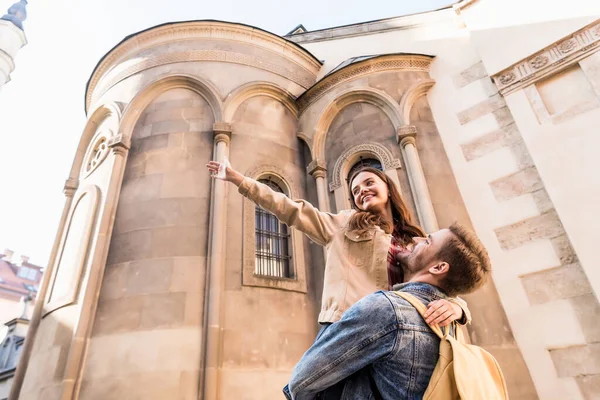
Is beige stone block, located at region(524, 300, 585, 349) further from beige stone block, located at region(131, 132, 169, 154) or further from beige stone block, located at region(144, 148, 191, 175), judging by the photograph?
beige stone block, located at region(131, 132, 169, 154)

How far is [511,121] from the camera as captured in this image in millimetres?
6895

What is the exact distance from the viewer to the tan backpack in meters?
1.14

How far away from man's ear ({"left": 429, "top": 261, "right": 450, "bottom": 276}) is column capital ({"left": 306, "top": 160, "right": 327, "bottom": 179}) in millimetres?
6673

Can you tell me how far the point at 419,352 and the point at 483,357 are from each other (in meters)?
0.32

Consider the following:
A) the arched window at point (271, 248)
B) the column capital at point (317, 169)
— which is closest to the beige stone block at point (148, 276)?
the arched window at point (271, 248)

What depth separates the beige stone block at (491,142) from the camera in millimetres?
6785

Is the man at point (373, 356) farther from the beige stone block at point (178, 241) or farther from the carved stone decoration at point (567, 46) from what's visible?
the carved stone decoration at point (567, 46)

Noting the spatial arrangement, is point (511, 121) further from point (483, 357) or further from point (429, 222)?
point (483, 357)

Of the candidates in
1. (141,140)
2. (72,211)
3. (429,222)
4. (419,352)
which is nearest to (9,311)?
(72,211)

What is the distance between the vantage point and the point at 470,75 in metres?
7.86

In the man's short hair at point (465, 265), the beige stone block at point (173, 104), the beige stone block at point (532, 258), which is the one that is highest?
the beige stone block at point (173, 104)

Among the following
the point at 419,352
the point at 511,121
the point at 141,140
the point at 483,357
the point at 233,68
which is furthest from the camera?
the point at 233,68

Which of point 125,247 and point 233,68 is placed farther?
point 233,68

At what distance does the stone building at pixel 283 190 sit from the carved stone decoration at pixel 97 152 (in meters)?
0.06
